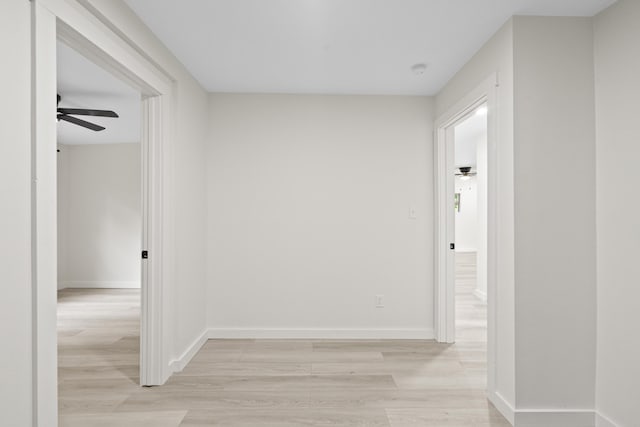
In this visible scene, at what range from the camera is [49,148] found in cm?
152

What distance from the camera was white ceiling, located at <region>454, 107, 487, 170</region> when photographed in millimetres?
5004

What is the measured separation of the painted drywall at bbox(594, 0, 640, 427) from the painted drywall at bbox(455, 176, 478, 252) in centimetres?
964

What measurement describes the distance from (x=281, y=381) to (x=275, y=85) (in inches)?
101

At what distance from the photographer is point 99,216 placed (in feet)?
21.2

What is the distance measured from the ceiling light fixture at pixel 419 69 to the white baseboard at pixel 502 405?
245 cm

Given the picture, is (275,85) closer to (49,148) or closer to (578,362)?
(49,148)

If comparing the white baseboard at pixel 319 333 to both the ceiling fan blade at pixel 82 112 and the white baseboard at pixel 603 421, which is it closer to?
the white baseboard at pixel 603 421

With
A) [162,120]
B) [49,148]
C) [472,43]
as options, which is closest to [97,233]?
[162,120]

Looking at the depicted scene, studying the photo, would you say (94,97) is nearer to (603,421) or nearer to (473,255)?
(603,421)

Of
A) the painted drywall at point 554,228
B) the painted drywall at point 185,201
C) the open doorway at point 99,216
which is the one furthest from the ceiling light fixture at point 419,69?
the open doorway at point 99,216

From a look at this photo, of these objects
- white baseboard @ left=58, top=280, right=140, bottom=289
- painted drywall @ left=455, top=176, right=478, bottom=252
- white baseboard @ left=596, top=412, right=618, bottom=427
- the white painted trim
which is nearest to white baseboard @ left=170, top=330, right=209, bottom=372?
the white painted trim

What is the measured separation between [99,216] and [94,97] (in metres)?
3.15

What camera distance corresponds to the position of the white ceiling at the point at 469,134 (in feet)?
16.4

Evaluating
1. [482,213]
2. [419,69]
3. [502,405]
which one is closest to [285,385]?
[502,405]
